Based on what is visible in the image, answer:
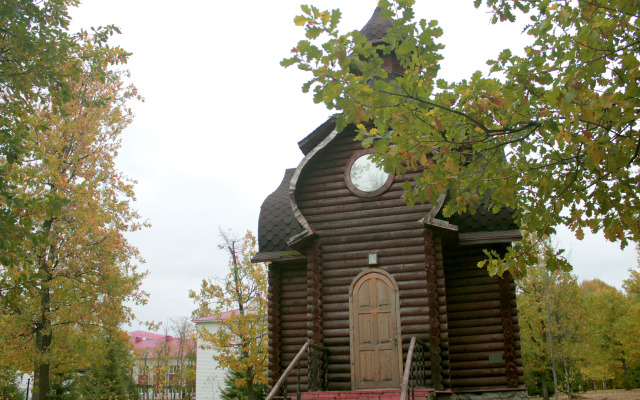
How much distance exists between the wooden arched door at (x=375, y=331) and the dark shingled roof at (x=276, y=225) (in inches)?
107

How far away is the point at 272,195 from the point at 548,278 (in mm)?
16700

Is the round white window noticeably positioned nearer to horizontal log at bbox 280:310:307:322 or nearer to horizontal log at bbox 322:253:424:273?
horizontal log at bbox 322:253:424:273

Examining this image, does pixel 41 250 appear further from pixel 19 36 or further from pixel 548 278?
pixel 548 278

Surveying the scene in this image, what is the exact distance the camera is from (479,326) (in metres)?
12.0

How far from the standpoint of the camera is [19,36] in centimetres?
902

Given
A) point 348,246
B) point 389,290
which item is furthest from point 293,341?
point 389,290

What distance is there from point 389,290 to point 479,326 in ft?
7.43

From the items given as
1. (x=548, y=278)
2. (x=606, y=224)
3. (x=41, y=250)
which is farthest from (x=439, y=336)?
(x=548, y=278)

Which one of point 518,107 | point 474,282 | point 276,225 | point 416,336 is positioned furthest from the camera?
point 276,225

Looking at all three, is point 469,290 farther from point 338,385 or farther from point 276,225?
point 276,225

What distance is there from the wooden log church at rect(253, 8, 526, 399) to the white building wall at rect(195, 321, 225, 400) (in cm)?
3330

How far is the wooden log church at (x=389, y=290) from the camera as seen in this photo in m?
11.1

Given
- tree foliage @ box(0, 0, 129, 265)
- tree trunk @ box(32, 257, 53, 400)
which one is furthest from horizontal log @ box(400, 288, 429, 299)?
tree trunk @ box(32, 257, 53, 400)

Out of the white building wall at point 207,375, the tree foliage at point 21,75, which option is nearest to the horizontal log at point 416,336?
the tree foliage at point 21,75
